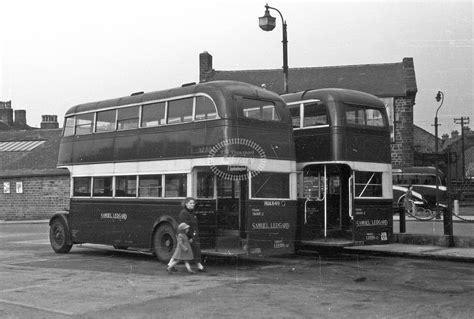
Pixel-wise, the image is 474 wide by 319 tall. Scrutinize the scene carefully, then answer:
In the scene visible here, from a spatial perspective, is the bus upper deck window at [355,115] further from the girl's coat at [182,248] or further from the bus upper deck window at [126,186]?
the bus upper deck window at [126,186]

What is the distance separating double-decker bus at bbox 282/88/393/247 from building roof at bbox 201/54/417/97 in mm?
22367

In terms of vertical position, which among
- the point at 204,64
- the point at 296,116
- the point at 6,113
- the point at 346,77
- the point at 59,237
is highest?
the point at 6,113

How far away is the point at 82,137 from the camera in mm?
15656

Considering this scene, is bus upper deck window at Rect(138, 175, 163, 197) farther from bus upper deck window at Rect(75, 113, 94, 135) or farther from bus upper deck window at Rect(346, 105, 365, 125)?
bus upper deck window at Rect(346, 105, 365, 125)

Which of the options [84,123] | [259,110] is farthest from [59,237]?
[259,110]

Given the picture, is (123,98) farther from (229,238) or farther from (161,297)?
(161,297)

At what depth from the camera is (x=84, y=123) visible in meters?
15.7

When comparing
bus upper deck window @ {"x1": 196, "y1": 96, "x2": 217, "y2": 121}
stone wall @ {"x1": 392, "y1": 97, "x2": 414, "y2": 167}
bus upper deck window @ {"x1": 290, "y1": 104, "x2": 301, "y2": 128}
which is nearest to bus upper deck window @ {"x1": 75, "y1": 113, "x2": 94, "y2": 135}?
bus upper deck window @ {"x1": 196, "y1": 96, "x2": 217, "y2": 121}

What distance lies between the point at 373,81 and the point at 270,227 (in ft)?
88.9

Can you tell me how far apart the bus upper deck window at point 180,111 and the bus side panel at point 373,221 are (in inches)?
175

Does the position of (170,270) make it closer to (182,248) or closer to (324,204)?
(182,248)

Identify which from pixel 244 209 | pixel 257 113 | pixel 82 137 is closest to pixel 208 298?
pixel 244 209

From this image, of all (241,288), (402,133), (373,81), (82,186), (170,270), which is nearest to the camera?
(241,288)

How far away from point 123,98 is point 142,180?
225cm
